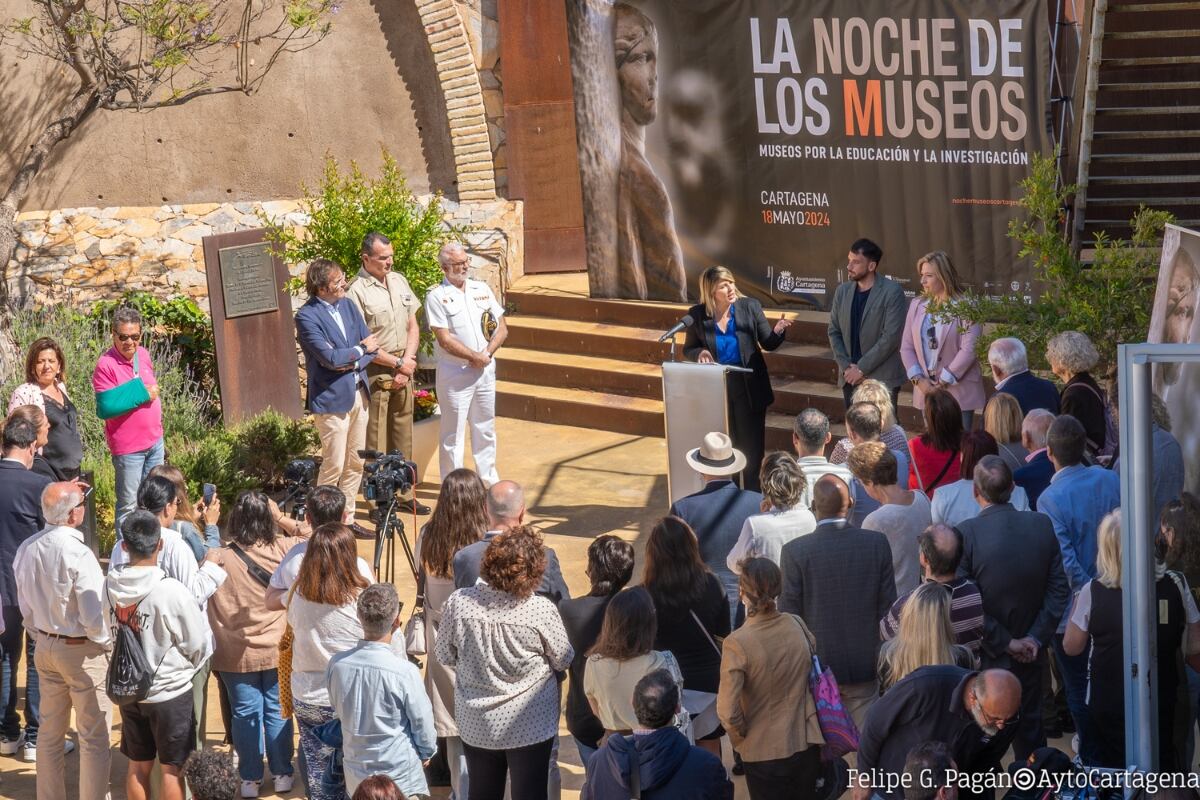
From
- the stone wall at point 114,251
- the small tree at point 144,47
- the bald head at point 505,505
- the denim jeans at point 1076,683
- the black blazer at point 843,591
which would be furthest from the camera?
the stone wall at point 114,251

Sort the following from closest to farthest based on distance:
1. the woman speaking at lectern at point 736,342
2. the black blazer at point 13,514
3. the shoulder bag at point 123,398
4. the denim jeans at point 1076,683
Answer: the denim jeans at point 1076,683 → the black blazer at point 13,514 → the shoulder bag at point 123,398 → the woman speaking at lectern at point 736,342

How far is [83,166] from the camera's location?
1402 centimetres

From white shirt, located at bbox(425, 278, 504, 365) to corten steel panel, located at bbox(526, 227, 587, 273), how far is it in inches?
201

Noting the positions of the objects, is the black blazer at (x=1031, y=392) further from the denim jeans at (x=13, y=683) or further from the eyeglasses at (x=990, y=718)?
the denim jeans at (x=13, y=683)

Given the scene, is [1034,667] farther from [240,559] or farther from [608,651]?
[240,559]

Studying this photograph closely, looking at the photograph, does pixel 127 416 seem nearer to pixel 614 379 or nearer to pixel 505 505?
pixel 505 505

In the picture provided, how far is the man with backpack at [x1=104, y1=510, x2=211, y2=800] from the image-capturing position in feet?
17.7

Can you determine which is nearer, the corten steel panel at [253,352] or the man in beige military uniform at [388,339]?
the man in beige military uniform at [388,339]

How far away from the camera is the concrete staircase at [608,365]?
10977mm

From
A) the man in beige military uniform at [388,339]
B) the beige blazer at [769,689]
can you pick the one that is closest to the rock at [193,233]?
the man in beige military uniform at [388,339]

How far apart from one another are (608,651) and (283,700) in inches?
62.3

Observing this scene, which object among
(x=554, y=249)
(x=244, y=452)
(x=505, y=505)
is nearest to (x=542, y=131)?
(x=554, y=249)

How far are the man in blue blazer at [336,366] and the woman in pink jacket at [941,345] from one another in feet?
11.4

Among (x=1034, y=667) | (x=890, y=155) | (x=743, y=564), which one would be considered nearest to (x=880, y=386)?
(x=1034, y=667)
